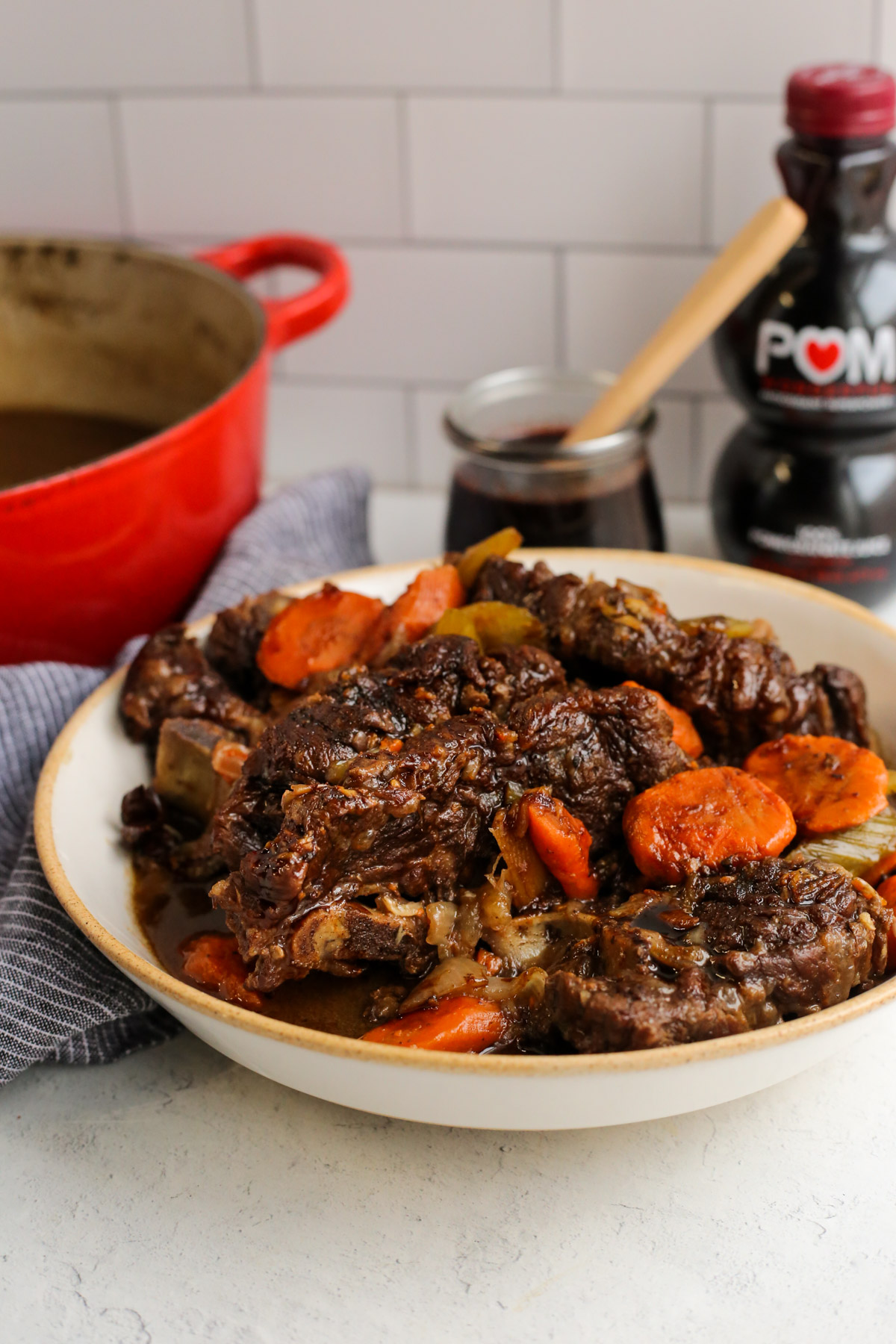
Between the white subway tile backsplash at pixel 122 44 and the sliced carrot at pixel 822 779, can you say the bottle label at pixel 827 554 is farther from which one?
the white subway tile backsplash at pixel 122 44

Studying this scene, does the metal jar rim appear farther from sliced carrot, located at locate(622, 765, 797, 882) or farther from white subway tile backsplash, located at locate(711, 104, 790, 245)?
sliced carrot, located at locate(622, 765, 797, 882)

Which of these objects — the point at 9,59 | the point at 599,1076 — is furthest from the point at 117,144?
the point at 599,1076

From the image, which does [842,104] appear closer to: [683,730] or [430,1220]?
[683,730]

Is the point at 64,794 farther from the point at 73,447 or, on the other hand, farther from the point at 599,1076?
the point at 73,447

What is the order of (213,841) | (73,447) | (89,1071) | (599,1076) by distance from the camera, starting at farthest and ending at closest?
1. (73,447)
2. (89,1071)
3. (213,841)
4. (599,1076)

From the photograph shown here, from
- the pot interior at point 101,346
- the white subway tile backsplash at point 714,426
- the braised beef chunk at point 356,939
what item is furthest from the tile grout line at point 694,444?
the braised beef chunk at point 356,939

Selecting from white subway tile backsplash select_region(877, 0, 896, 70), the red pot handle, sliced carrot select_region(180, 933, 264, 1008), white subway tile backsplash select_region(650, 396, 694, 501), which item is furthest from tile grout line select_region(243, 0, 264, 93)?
sliced carrot select_region(180, 933, 264, 1008)

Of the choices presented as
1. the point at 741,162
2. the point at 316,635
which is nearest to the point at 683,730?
the point at 316,635
